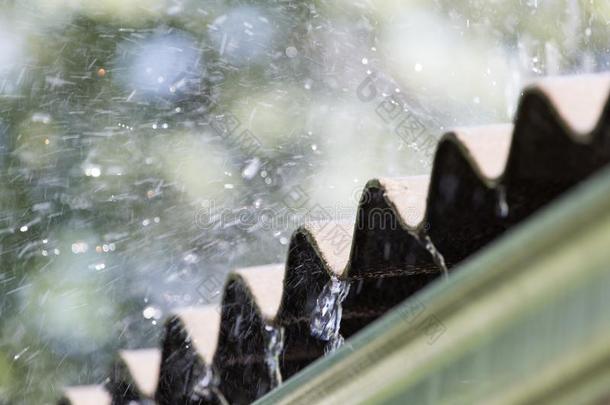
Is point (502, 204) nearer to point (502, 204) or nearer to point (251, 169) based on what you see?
point (502, 204)

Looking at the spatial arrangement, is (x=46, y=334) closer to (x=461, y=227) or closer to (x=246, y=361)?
(x=246, y=361)

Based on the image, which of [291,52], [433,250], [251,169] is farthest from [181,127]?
[433,250]

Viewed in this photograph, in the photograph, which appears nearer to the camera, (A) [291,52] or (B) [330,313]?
(B) [330,313]

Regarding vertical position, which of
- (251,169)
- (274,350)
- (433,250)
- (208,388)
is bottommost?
(251,169)

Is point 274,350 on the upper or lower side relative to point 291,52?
upper

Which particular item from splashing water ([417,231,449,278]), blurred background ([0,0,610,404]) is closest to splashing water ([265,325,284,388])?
A: splashing water ([417,231,449,278])

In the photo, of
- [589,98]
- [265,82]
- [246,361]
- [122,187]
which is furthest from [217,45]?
[589,98]
